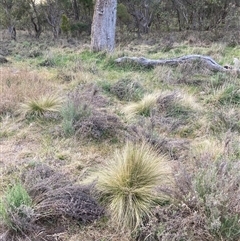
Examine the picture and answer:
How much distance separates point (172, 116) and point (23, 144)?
201 cm

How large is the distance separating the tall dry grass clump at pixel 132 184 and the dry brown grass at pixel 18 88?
2353 millimetres

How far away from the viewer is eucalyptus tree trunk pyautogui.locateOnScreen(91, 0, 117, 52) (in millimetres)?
8805

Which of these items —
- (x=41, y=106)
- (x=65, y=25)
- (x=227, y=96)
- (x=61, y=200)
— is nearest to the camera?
(x=61, y=200)

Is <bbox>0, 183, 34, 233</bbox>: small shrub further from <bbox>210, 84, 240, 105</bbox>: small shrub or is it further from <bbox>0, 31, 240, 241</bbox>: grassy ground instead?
<bbox>210, 84, 240, 105</bbox>: small shrub

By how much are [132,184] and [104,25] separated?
7.38 meters

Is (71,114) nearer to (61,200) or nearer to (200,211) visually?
(61,200)

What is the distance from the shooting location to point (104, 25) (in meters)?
9.01

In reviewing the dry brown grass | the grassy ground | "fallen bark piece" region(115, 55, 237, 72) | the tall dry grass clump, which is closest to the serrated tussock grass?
the grassy ground

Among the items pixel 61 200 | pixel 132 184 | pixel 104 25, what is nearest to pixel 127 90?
pixel 132 184

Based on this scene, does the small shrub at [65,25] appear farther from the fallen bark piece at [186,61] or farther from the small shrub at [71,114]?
the small shrub at [71,114]

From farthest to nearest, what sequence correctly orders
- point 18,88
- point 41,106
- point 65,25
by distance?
point 65,25 < point 18,88 < point 41,106

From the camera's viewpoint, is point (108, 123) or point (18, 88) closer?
point (108, 123)

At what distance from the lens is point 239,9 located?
14.7m

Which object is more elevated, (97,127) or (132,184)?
(132,184)
